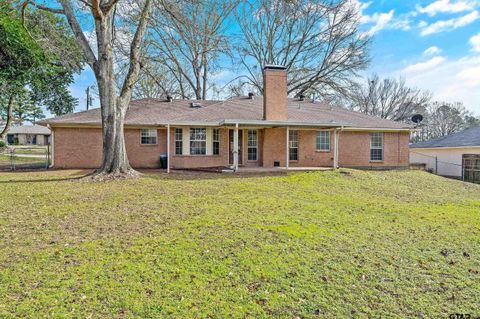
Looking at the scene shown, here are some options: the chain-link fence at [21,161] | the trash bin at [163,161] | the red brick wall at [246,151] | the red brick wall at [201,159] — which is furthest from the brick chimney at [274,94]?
the chain-link fence at [21,161]

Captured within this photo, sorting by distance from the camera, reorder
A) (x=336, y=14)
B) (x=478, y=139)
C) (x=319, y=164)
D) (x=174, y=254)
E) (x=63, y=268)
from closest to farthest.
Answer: (x=63, y=268) → (x=174, y=254) → (x=319, y=164) → (x=478, y=139) → (x=336, y=14)

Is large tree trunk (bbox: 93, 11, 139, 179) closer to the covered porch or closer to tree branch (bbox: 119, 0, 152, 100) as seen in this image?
tree branch (bbox: 119, 0, 152, 100)

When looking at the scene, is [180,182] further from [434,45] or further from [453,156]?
[434,45]

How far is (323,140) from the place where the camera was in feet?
57.0

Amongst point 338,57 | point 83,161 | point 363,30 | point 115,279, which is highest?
point 363,30

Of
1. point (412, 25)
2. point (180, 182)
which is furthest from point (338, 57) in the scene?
point (180, 182)

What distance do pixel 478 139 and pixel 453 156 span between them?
71.9 inches

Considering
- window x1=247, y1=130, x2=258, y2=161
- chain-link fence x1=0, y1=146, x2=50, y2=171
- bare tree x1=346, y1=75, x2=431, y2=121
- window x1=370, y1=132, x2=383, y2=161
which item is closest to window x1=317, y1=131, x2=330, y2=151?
window x1=370, y1=132, x2=383, y2=161

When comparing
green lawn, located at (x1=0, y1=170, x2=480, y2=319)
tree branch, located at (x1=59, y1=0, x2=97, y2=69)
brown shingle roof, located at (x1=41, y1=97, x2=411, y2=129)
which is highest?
tree branch, located at (x1=59, y1=0, x2=97, y2=69)

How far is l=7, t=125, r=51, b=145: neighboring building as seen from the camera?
53.7 m

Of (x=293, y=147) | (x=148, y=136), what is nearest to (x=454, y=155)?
(x=293, y=147)

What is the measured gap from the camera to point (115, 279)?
353 centimetres

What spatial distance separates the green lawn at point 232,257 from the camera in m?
3.11

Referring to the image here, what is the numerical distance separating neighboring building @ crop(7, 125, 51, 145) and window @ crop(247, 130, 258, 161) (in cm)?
5149
